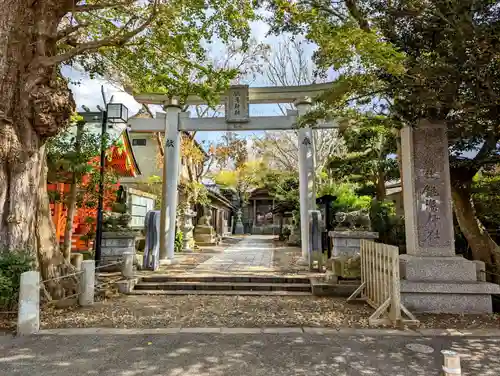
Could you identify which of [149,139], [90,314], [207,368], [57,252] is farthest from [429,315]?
[149,139]

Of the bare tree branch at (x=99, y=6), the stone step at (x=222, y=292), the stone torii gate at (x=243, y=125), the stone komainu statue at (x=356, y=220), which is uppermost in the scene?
the bare tree branch at (x=99, y=6)

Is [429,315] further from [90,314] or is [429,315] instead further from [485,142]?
[90,314]

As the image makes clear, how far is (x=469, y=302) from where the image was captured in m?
5.59

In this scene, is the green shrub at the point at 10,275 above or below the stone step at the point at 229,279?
above

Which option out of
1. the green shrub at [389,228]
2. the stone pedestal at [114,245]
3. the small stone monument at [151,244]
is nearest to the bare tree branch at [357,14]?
the green shrub at [389,228]

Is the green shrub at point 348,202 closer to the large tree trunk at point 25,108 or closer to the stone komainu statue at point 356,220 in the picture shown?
the stone komainu statue at point 356,220

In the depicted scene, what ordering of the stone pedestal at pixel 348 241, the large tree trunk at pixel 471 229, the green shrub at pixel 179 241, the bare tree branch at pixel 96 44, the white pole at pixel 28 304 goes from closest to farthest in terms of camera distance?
the white pole at pixel 28 304, the bare tree branch at pixel 96 44, the large tree trunk at pixel 471 229, the stone pedestal at pixel 348 241, the green shrub at pixel 179 241

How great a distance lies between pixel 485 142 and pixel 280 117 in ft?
18.3

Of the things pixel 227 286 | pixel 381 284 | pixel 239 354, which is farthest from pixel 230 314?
pixel 381 284

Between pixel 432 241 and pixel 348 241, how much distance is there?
2461 mm

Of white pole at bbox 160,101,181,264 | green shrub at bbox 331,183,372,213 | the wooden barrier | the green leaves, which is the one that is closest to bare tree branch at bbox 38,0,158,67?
the green leaves

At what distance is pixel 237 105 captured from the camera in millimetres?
10406

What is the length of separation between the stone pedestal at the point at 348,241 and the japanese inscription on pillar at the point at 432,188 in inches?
82.8

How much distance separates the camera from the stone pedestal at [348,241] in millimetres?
8039
